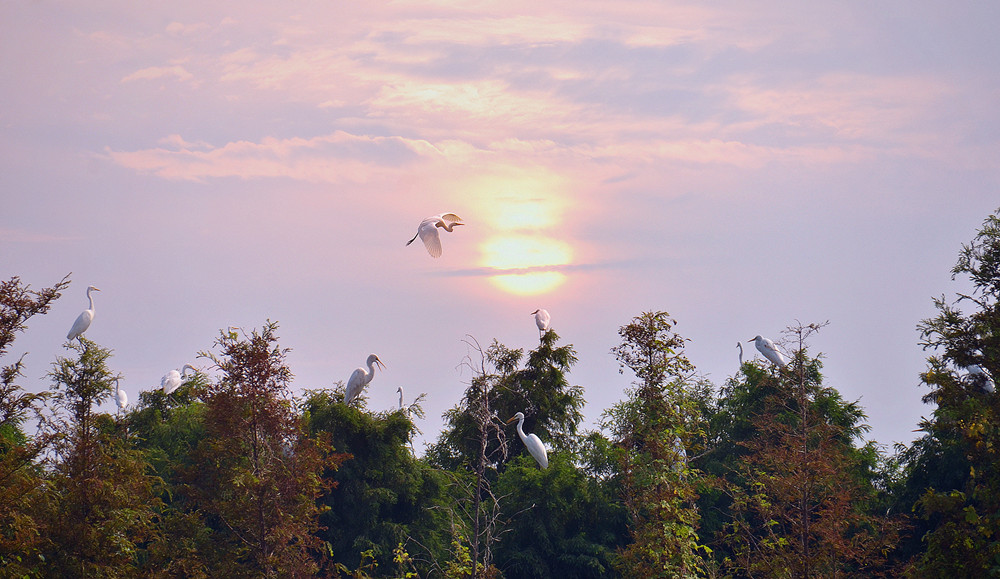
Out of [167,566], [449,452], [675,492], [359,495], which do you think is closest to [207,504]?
[167,566]

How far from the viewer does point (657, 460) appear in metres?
14.8

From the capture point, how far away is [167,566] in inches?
622

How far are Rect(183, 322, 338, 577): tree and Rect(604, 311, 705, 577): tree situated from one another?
4.62m

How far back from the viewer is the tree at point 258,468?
49.0 feet

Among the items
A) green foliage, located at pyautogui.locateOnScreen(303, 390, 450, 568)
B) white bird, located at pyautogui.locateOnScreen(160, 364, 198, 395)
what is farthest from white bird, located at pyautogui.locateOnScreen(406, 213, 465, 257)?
white bird, located at pyautogui.locateOnScreen(160, 364, 198, 395)

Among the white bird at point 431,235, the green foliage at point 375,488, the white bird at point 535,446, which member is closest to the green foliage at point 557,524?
the white bird at point 535,446

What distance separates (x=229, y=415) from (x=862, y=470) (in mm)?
17794

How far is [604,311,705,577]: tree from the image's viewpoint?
14.6m

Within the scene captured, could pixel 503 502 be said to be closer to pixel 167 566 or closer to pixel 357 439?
pixel 357 439

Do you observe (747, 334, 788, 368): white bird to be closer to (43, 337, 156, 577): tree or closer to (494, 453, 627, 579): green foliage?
(494, 453, 627, 579): green foliage

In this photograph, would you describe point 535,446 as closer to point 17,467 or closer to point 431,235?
point 431,235

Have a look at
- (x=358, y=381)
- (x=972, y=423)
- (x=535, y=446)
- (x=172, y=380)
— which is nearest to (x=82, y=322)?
(x=172, y=380)

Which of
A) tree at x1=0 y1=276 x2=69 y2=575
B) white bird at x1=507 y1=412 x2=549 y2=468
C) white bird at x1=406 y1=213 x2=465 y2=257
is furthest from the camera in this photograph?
white bird at x1=507 y1=412 x2=549 y2=468

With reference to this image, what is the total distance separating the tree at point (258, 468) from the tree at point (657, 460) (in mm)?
4620
